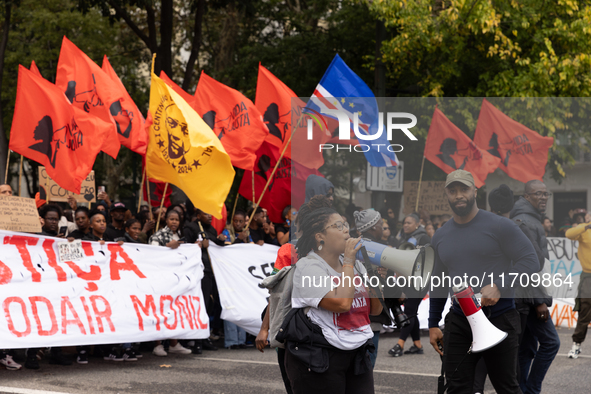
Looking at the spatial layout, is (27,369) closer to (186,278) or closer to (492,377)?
(186,278)

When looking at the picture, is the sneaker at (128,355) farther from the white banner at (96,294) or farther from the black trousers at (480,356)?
the black trousers at (480,356)

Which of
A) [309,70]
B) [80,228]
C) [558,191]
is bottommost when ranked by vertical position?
[80,228]

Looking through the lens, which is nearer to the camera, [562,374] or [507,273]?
[507,273]

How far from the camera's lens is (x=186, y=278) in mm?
8484

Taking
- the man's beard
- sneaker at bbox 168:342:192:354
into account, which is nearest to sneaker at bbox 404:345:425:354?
sneaker at bbox 168:342:192:354

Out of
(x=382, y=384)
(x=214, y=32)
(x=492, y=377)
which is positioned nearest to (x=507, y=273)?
(x=492, y=377)

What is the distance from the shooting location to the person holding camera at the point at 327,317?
11.9ft

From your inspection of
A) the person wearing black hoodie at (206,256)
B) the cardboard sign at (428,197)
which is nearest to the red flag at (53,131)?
the person wearing black hoodie at (206,256)

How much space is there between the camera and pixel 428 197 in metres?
4.37

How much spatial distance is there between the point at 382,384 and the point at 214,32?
18191mm

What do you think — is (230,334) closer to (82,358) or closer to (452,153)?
(82,358)

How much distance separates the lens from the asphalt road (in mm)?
6590

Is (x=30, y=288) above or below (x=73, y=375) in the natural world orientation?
above

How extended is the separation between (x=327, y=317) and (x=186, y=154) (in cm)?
484
